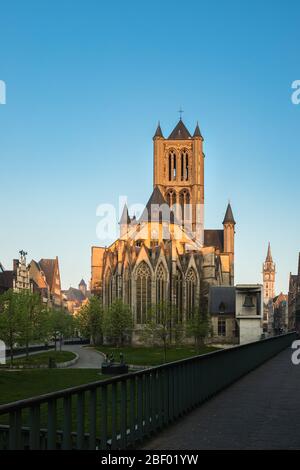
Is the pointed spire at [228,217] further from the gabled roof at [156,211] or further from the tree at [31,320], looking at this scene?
the tree at [31,320]

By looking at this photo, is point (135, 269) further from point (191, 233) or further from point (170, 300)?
point (191, 233)

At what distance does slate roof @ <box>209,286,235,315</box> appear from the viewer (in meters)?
86.5

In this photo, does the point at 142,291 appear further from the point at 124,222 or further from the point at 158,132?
the point at 158,132

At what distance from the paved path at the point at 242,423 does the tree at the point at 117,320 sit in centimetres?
5884

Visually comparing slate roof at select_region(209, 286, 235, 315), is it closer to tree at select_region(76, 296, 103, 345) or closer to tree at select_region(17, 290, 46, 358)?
tree at select_region(76, 296, 103, 345)

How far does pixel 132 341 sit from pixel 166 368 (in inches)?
2796

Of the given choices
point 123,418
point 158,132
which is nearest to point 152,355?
point 123,418

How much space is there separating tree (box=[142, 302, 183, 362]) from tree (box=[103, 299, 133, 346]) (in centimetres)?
239

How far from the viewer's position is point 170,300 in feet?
276

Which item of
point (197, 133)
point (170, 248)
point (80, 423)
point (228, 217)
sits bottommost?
point (80, 423)

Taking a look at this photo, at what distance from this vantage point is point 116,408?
8.44 metres

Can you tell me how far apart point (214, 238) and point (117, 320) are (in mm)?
47128

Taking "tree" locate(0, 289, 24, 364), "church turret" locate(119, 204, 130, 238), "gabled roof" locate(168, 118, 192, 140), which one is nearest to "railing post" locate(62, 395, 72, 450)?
"tree" locate(0, 289, 24, 364)
